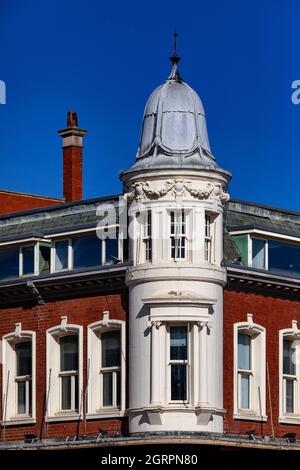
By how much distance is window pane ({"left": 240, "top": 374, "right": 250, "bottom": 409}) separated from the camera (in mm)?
63094

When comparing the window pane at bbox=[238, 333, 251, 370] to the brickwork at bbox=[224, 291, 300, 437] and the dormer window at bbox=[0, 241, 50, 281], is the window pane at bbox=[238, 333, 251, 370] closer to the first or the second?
the brickwork at bbox=[224, 291, 300, 437]

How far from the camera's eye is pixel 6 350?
65.8 meters

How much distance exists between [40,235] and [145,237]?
5.00 metres

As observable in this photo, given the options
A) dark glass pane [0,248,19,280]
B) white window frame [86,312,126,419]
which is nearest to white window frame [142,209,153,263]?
white window frame [86,312,126,419]

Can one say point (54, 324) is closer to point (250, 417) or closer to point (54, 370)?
point (54, 370)

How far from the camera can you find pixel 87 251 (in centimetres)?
6425

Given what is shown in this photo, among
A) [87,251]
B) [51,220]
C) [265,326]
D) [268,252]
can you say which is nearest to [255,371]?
[265,326]

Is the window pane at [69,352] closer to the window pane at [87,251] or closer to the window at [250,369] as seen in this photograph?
the window pane at [87,251]

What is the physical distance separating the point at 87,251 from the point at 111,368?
405 centimetres

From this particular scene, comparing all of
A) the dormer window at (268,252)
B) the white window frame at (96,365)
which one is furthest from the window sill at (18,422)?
the dormer window at (268,252)

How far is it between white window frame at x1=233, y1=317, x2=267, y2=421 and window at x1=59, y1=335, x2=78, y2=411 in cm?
518

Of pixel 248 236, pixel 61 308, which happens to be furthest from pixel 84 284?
pixel 248 236

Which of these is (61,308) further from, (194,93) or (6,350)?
(194,93)
